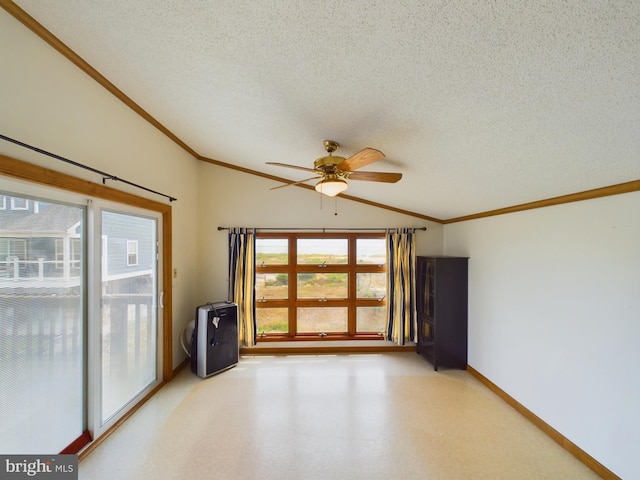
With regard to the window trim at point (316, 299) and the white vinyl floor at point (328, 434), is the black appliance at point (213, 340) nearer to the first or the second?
the white vinyl floor at point (328, 434)

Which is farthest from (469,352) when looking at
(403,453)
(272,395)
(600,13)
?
(600,13)

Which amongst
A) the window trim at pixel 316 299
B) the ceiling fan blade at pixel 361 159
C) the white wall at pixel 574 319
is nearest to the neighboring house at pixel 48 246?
the window trim at pixel 316 299

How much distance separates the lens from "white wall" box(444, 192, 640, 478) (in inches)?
64.3

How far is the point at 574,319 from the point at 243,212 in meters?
3.68

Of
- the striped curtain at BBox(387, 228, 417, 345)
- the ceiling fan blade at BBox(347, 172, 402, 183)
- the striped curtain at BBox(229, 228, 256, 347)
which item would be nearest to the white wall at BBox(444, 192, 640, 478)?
the striped curtain at BBox(387, 228, 417, 345)

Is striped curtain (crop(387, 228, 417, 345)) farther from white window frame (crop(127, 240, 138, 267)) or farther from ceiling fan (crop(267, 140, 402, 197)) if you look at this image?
white window frame (crop(127, 240, 138, 267))

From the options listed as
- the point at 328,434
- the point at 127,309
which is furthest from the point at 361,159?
the point at 127,309

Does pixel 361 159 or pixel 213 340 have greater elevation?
pixel 361 159

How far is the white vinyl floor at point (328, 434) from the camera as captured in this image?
178 centimetres

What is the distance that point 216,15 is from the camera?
3.66 feet

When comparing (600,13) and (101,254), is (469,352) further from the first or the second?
(101,254)

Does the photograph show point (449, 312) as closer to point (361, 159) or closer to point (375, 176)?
point (375, 176)

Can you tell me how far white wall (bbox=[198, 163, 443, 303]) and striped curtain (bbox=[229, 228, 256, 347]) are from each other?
0.17m

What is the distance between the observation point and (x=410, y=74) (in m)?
1.15
